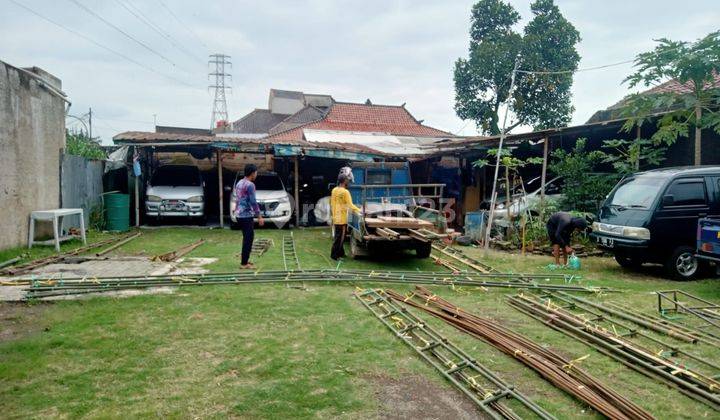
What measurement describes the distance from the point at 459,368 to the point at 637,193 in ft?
23.1

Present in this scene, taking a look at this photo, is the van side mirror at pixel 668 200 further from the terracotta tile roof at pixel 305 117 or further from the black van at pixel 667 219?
the terracotta tile roof at pixel 305 117

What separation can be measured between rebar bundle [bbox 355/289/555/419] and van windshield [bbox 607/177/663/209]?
19.1 feet

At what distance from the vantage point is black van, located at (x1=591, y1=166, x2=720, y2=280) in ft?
27.3

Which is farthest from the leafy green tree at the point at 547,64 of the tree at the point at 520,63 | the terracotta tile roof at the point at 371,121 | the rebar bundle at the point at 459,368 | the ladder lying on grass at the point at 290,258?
the rebar bundle at the point at 459,368

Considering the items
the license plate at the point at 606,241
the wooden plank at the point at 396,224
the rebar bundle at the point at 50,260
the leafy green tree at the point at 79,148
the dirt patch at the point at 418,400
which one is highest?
the leafy green tree at the point at 79,148

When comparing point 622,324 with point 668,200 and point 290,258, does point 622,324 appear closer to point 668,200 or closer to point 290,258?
point 668,200

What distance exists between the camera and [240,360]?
405 cm

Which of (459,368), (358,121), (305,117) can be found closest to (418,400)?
(459,368)

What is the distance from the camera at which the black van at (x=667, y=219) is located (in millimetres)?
8320

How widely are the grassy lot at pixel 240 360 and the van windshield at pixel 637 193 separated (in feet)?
9.53

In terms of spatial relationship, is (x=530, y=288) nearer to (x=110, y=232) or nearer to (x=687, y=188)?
(x=687, y=188)

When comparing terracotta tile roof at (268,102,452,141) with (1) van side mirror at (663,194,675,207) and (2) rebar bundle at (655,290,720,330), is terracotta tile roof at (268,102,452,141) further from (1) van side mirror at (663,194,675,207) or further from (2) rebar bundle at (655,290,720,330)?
(2) rebar bundle at (655,290,720,330)

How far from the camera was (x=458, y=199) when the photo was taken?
16750mm

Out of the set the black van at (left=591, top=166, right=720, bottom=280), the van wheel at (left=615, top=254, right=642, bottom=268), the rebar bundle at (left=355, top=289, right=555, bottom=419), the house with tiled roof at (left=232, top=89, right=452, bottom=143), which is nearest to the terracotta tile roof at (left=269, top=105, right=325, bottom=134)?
the house with tiled roof at (left=232, top=89, right=452, bottom=143)
